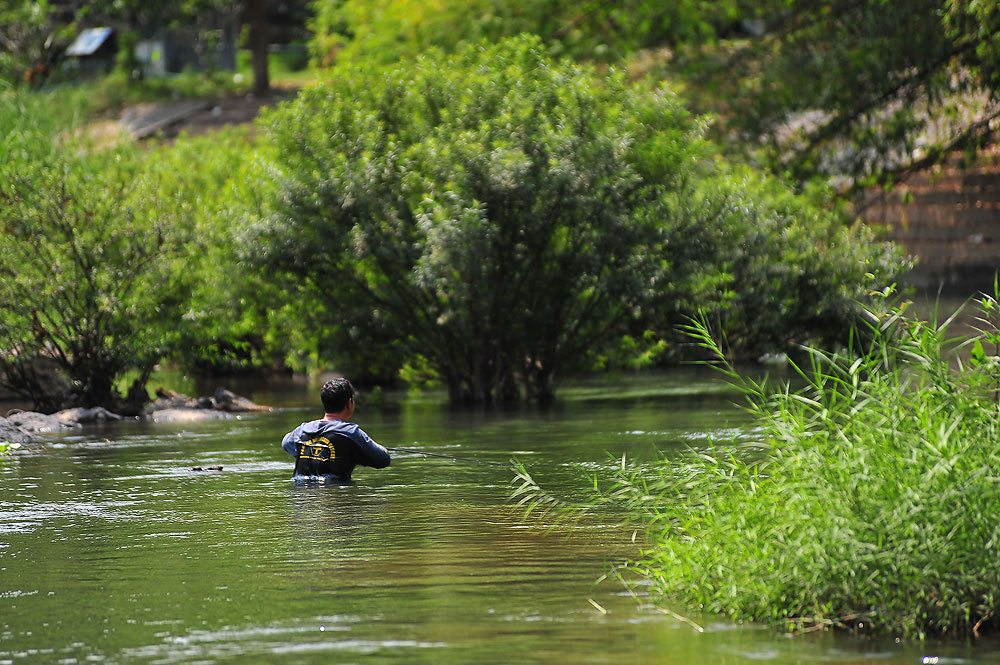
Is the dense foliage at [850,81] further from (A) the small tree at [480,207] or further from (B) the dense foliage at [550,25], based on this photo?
(A) the small tree at [480,207]

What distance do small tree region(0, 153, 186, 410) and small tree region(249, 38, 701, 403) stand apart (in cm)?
182

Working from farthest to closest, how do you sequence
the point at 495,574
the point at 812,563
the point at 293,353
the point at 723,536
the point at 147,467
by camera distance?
the point at 293,353
the point at 147,467
the point at 495,574
the point at 723,536
the point at 812,563

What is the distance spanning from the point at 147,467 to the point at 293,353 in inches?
369

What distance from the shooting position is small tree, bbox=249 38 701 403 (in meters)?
23.3

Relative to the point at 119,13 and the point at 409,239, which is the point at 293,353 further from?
the point at 119,13

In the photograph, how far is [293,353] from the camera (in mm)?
26281

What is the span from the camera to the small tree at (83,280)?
2391 cm

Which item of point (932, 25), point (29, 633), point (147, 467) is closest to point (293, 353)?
point (147, 467)

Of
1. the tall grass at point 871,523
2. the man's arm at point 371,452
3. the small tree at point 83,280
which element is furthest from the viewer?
the small tree at point 83,280

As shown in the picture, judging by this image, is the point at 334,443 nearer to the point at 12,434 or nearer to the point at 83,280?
the point at 12,434

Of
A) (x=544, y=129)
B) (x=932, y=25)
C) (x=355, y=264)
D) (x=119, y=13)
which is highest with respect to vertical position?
(x=119, y=13)

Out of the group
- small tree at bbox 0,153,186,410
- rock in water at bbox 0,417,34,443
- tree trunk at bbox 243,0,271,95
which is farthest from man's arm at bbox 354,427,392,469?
tree trunk at bbox 243,0,271,95

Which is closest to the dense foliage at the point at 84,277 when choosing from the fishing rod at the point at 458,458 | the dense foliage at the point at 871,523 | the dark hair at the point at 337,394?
the fishing rod at the point at 458,458

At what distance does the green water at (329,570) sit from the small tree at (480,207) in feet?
18.2
